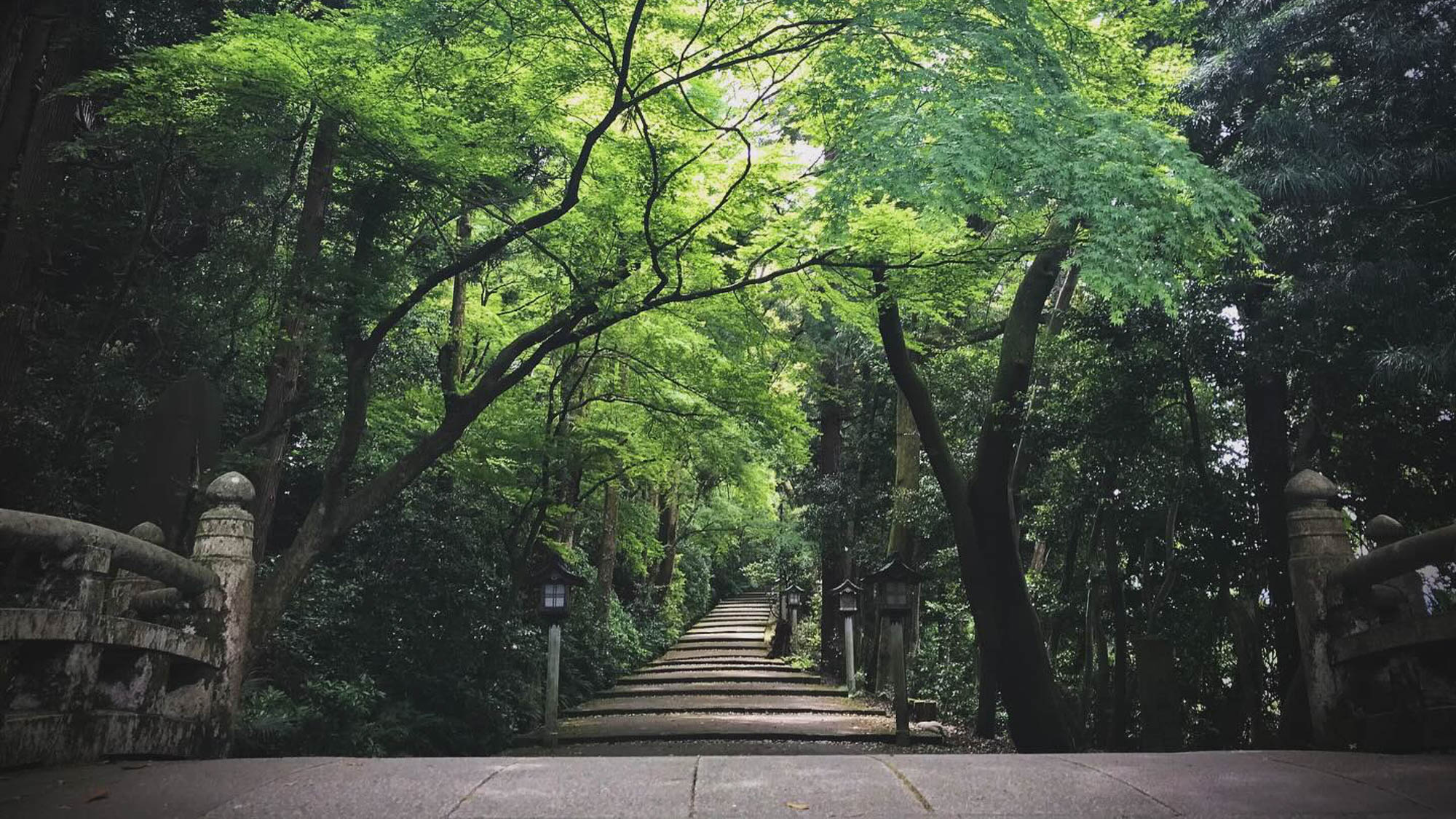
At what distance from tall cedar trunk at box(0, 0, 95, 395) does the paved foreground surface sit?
714 cm

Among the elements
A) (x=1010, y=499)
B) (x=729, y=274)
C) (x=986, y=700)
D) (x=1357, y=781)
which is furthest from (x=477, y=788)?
(x=986, y=700)

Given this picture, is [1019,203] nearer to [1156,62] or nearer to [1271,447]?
[1156,62]

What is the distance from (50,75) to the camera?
10.8m

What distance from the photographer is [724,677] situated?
20.8 meters

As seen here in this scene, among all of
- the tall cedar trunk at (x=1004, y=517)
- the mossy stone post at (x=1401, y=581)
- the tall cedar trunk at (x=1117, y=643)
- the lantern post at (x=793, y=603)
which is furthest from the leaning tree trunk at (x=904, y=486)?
the mossy stone post at (x=1401, y=581)

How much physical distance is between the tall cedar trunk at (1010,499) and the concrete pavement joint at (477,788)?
687cm

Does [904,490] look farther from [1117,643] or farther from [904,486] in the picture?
[1117,643]

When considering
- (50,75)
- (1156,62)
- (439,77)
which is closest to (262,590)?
(439,77)

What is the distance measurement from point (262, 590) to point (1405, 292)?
473 inches

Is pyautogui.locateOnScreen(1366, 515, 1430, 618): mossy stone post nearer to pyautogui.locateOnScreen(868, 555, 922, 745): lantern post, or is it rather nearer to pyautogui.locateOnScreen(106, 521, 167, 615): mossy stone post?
pyautogui.locateOnScreen(868, 555, 922, 745): lantern post

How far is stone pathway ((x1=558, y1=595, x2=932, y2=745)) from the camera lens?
12586 mm

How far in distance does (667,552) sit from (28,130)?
77.4 feet

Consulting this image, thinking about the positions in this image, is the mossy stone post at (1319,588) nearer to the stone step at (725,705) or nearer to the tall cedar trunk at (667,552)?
the stone step at (725,705)

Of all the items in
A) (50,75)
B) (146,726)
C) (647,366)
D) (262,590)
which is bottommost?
(146,726)
